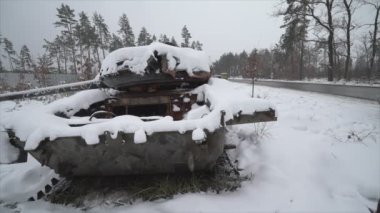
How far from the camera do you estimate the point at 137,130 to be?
6.65ft

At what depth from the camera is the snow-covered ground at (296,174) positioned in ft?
7.48

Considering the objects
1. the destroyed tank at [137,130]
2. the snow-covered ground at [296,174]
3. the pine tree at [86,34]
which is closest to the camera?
the destroyed tank at [137,130]

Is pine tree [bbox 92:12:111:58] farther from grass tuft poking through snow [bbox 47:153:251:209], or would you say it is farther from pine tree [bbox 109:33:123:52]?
grass tuft poking through snow [bbox 47:153:251:209]

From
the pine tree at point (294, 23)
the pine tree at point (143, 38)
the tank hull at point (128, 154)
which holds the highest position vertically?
the pine tree at point (143, 38)

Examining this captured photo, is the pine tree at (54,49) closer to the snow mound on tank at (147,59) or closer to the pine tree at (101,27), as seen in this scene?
the pine tree at (101,27)

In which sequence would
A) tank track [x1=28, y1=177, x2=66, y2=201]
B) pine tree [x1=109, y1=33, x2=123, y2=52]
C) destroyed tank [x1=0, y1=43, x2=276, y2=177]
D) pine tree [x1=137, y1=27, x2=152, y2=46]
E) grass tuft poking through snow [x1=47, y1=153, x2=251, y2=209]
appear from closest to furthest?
destroyed tank [x1=0, y1=43, x2=276, y2=177], grass tuft poking through snow [x1=47, y1=153, x2=251, y2=209], tank track [x1=28, y1=177, x2=66, y2=201], pine tree [x1=109, y1=33, x2=123, y2=52], pine tree [x1=137, y1=27, x2=152, y2=46]

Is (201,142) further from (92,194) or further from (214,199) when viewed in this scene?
(92,194)

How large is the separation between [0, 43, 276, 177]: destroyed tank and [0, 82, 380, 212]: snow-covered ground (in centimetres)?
37

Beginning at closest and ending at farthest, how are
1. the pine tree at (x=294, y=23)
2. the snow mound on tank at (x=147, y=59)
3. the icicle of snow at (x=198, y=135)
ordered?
1. the icicle of snow at (x=198, y=135)
2. the snow mound on tank at (x=147, y=59)
3. the pine tree at (x=294, y=23)

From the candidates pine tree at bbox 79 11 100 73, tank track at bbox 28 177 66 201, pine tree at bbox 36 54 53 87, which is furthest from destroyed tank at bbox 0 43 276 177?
pine tree at bbox 79 11 100 73

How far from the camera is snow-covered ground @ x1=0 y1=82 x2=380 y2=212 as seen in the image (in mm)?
2281

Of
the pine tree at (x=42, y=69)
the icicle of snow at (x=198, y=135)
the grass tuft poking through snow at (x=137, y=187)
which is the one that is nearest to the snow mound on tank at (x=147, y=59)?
the icicle of snow at (x=198, y=135)

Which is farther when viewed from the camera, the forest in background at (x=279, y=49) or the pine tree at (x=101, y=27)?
the pine tree at (x=101, y=27)

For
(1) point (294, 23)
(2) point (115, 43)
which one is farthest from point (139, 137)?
(2) point (115, 43)
